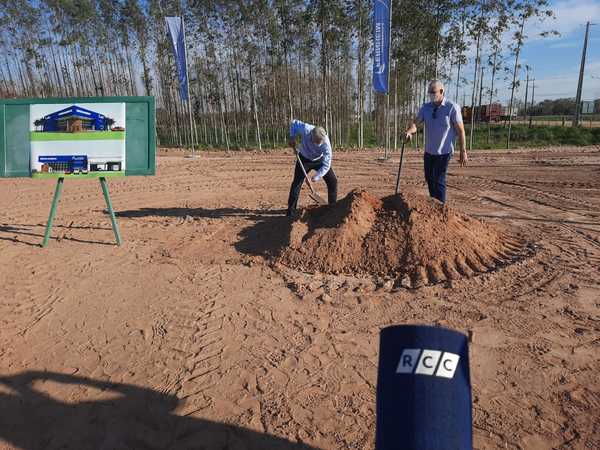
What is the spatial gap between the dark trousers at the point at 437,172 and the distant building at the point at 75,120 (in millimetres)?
4116

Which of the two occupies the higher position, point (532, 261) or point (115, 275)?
point (532, 261)

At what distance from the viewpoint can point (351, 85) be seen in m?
23.4

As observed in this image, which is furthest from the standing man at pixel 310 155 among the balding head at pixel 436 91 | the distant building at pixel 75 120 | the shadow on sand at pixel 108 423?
the shadow on sand at pixel 108 423

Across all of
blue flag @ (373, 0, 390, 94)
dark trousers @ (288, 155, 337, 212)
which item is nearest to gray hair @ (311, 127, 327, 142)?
dark trousers @ (288, 155, 337, 212)

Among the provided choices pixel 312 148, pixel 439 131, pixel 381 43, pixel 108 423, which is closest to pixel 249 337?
pixel 108 423

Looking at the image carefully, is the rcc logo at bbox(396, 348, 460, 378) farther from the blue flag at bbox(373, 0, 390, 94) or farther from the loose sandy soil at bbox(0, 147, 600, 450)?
the blue flag at bbox(373, 0, 390, 94)

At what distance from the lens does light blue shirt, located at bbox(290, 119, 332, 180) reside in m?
5.97

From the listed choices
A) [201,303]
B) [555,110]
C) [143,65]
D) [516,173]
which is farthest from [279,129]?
[555,110]

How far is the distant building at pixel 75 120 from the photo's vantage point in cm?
536

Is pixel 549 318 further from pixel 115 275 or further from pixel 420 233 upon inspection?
pixel 115 275

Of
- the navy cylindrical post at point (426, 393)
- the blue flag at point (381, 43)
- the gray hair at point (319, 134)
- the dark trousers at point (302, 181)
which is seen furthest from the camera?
the blue flag at point (381, 43)

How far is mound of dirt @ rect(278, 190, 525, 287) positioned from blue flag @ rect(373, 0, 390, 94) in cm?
875

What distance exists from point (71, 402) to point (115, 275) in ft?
6.86

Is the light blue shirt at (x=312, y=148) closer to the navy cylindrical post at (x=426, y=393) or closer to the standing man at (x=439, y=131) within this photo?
the standing man at (x=439, y=131)
